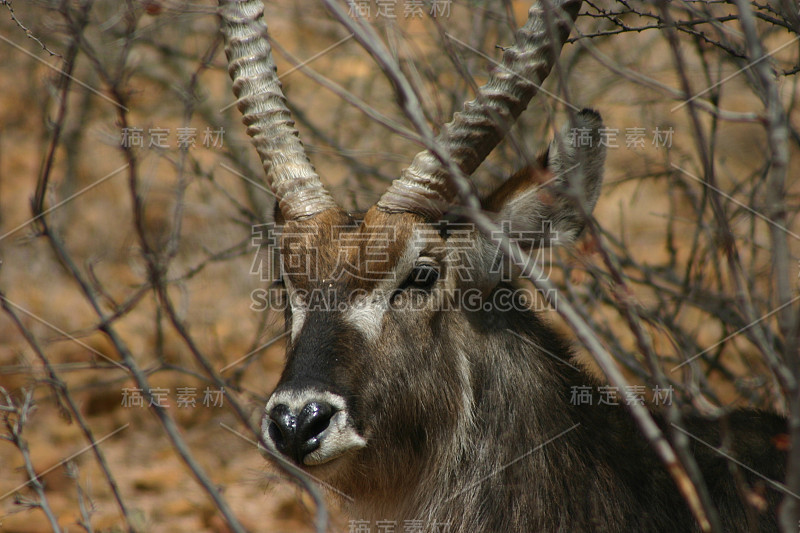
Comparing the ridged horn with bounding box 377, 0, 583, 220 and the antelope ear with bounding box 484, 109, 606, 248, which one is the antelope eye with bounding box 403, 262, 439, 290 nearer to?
the ridged horn with bounding box 377, 0, 583, 220

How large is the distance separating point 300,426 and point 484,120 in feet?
5.41

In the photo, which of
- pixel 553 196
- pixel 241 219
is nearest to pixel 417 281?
pixel 553 196

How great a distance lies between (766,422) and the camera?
436 cm

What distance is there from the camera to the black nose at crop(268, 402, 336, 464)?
344 centimetres

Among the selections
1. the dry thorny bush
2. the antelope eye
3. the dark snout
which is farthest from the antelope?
the dry thorny bush

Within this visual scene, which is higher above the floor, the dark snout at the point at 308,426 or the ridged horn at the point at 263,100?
the ridged horn at the point at 263,100

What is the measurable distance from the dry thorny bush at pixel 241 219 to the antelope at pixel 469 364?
929 mm

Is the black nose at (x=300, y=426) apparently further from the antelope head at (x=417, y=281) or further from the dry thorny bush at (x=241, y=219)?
the dry thorny bush at (x=241, y=219)

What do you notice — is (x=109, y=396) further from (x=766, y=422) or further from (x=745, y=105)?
(x=745, y=105)

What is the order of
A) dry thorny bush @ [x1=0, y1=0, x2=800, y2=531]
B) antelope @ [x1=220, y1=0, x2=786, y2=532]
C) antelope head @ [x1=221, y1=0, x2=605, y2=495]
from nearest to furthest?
antelope head @ [x1=221, y1=0, x2=605, y2=495], antelope @ [x1=220, y1=0, x2=786, y2=532], dry thorny bush @ [x1=0, y1=0, x2=800, y2=531]

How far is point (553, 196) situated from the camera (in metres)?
4.16

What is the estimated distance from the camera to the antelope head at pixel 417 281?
149 inches

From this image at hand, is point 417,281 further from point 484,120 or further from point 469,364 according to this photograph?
point 484,120

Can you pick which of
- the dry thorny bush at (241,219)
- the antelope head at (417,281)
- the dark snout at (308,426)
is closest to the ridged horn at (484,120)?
the antelope head at (417,281)
